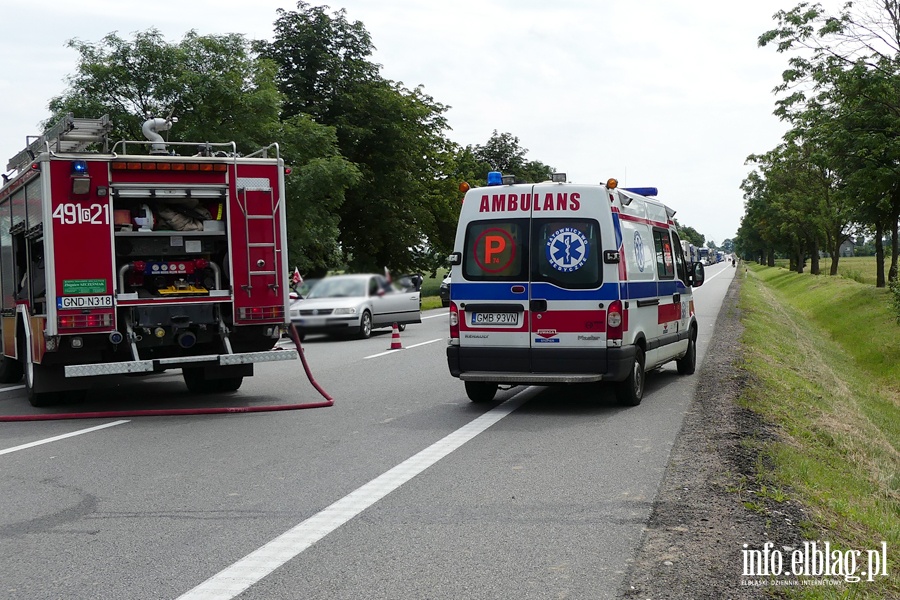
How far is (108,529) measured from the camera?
19.0ft

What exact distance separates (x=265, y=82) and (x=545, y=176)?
5424 centimetres

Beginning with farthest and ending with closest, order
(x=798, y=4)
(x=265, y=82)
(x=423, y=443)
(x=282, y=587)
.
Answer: (x=265, y=82) → (x=798, y=4) → (x=423, y=443) → (x=282, y=587)

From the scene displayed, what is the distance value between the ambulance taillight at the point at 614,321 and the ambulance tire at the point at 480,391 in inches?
65.4

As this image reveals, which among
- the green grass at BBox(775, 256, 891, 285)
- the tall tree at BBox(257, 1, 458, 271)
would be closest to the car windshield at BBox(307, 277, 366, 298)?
the tall tree at BBox(257, 1, 458, 271)

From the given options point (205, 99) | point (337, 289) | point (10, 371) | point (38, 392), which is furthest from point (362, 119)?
point (38, 392)

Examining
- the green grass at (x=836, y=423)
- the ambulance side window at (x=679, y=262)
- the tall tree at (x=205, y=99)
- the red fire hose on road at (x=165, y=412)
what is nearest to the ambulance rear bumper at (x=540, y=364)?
the green grass at (x=836, y=423)

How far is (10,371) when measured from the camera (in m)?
14.7

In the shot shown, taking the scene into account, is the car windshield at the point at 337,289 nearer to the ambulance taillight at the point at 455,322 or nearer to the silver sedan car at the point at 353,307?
the silver sedan car at the point at 353,307

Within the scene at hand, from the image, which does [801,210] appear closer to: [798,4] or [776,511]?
[798,4]

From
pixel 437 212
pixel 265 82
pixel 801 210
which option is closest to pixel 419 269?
pixel 437 212

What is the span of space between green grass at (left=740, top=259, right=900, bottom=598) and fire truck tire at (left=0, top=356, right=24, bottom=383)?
→ 1059 centimetres

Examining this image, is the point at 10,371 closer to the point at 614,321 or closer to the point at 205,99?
the point at 614,321

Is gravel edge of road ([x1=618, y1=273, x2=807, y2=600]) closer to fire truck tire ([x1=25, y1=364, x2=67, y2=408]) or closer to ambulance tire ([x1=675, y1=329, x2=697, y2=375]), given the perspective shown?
ambulance tire ([x1=675, y1=329, x2=697, y2=375])

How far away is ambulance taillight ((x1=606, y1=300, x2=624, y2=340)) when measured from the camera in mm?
9992
